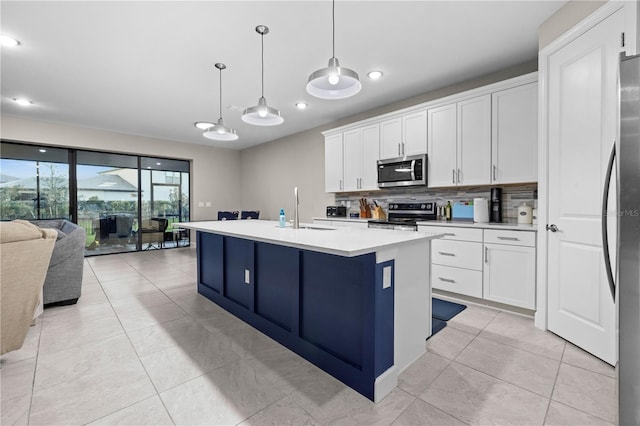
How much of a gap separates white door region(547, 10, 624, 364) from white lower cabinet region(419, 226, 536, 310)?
0.26m

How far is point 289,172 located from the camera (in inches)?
259

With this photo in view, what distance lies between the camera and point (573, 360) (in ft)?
6.70

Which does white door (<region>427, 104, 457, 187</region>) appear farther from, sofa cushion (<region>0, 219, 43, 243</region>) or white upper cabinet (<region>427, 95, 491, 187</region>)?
sofa cushion (<region>0, 219, 43, 243</region>)

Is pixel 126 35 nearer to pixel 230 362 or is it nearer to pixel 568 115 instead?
pixel 230 362

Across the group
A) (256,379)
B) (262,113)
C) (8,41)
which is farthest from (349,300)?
(8,41)

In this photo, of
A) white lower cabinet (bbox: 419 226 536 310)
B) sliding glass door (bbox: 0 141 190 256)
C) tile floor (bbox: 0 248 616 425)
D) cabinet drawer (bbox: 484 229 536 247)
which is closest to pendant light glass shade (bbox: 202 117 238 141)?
tile floor (bbox: 0 248 616 425)

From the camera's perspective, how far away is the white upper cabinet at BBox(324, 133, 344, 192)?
16.1 feet

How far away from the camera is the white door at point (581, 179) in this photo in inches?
78.8

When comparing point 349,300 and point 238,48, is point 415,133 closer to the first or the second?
point 238,48

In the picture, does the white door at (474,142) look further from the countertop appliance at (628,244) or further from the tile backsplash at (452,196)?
the countertop appliance at (628,244)

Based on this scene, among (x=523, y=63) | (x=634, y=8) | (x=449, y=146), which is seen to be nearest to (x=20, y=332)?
(x=449, y=146)

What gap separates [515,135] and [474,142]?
1.34 ft

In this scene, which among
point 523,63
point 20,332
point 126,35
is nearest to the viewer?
point 20,332

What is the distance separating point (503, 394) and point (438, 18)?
2882 millimetres
